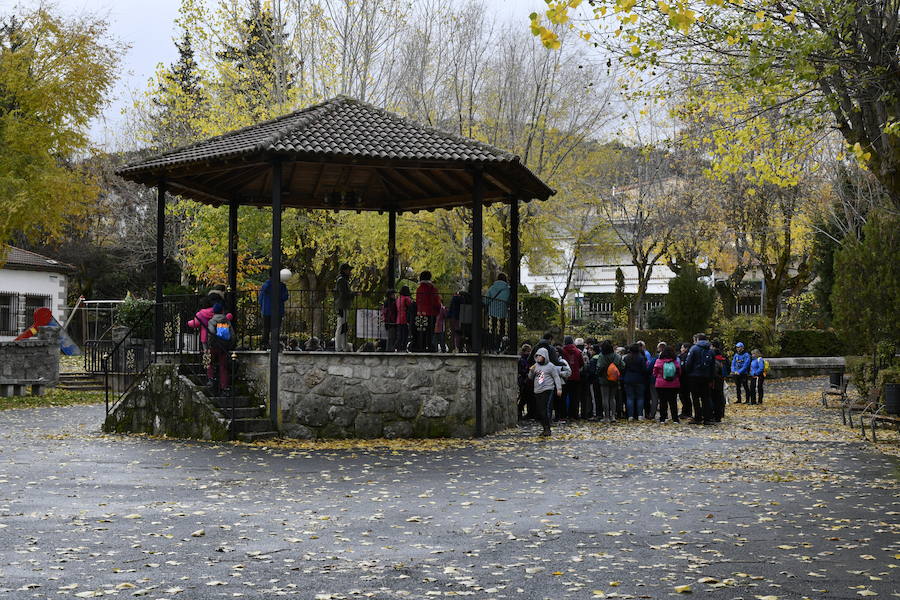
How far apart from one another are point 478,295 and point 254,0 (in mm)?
17507

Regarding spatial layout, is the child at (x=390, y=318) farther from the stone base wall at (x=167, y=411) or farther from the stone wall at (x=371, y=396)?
the stone base wall at (x=167, y=411)

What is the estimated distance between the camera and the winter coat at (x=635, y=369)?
2045 cm

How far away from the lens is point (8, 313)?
41750mm

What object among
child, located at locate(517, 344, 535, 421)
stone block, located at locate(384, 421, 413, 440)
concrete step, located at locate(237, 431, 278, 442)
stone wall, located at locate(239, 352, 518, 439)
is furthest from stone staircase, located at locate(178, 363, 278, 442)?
child, located at locate(517, 344, 535, 421)

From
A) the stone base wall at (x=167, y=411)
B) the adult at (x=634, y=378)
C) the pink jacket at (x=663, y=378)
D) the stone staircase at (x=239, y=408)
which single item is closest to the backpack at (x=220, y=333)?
the stone staircase at (x=239, y=408)

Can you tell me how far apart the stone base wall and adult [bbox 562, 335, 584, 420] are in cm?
758

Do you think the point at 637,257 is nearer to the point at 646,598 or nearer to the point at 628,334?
the point at 628,334

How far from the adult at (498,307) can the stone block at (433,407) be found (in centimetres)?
274

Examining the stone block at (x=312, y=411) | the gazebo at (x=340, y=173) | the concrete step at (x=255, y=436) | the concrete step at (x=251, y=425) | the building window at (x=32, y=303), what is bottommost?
the concrete step at (x=255, y=436)

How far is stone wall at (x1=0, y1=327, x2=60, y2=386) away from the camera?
26578mm

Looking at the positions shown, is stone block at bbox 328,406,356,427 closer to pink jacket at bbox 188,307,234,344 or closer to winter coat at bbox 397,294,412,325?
winter coat at bbox 397,294,412,325

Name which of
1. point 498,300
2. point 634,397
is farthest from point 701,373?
point 498,300

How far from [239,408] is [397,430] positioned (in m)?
2.69

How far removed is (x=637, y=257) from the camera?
3975cm
